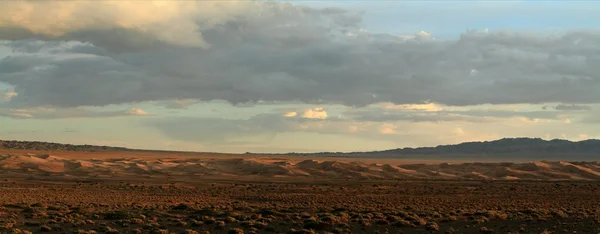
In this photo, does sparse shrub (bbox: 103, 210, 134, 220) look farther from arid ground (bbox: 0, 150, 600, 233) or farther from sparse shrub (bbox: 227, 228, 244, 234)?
sparse shrub (bbox: 227, 228, 244, 234)

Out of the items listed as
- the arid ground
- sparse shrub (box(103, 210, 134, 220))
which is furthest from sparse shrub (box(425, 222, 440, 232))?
sparse shrub (box(103, 210, 134, 220))

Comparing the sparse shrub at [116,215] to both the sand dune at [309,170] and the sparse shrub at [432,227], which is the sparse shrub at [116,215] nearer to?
the sparse shrub at [432,227]

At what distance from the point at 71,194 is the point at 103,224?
2477cm

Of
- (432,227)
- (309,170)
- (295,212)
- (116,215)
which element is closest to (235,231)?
(116,215)

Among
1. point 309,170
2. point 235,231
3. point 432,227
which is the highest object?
point 309,170

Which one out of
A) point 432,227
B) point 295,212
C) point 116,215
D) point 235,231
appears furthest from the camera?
point 295,212

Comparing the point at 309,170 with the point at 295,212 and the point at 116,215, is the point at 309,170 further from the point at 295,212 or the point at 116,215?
the point at 116,215

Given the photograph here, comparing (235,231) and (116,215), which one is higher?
(116,215)

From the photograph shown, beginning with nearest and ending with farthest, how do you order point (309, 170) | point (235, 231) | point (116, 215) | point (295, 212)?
point (235, 231) < point (116, 215) < point (295, 212) < point (309, 170)

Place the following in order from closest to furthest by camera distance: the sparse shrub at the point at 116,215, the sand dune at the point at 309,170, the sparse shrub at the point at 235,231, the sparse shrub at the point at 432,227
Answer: the sparse shrub at the point at 235,231
the sparse shrub at the point at 432,227
the sparse shrub at the point at 116,215
the sand dune at the point at 309,170

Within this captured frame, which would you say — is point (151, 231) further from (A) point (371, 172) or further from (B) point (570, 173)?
(B) point (570, 173)

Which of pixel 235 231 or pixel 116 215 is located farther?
pixel 116 215

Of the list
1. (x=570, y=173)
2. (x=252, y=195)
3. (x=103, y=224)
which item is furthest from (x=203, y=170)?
(x=103, y=224)

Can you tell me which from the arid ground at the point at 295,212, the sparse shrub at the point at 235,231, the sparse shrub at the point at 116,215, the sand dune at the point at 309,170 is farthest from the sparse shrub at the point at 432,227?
the sand dune at the point at 309,170
